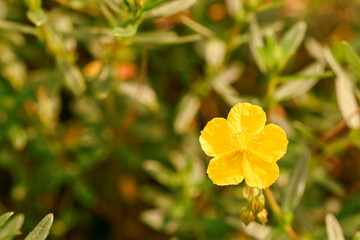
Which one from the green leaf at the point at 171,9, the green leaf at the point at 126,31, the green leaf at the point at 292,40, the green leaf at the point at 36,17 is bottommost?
the green leaf at the point at 292,40

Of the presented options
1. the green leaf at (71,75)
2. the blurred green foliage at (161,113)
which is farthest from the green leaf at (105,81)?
the green leaf at (71,75)

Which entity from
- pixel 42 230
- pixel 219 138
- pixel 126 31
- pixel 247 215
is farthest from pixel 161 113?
pixel 42 230

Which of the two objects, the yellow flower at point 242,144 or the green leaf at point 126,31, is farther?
the green leaf at point 126,31

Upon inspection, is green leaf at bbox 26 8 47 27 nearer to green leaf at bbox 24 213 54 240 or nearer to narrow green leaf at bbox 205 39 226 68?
green leaf at bbox 24 213 54 240

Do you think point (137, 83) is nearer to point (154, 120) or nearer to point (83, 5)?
point (154, 120)

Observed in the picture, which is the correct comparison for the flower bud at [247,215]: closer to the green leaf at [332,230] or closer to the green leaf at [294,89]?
the green leaf at [332,230]

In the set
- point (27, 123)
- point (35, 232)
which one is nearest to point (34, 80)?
point (27, 123)

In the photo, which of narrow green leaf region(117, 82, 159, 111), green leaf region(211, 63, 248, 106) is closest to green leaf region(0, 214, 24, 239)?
narrow green leaf region(117, 82, 159, 111)
